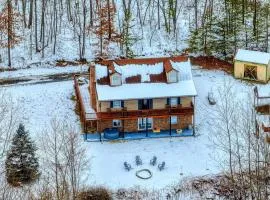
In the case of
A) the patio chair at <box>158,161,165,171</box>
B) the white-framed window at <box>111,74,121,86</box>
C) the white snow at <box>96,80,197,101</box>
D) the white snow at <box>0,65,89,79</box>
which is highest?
the white-framed window at <box>111,74,121,86</box>

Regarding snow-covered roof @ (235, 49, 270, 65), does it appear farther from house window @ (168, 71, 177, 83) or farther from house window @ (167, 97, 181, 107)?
house window @ (167, 97, 181, 107)

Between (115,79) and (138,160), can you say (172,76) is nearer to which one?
(115,79)

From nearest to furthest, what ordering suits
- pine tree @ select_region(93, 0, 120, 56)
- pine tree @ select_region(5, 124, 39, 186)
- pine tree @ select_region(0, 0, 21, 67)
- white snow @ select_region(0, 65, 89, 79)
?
1. pine tree @ select_region(5, 124, 39, 186)
2. white snow @ select_region(0, 65, 89, 79)
3. pine tree @ select_region(0, 0, 21, 67)
4. pine tree @ select_region(93, 0, 120, 56)

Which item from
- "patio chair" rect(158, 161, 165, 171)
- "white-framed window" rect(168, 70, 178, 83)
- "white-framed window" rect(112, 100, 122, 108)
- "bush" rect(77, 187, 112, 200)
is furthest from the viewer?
"white-framed window" rect(168, 70, 178, 83)

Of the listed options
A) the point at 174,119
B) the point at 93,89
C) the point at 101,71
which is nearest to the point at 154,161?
the point at 174,119

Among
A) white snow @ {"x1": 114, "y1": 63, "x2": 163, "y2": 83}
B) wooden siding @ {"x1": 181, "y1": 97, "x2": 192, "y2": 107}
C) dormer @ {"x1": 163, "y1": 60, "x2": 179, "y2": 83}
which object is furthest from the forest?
wooden siding @ {"x1": 181, "y1": 97, "x2": 192, "y2": 107}

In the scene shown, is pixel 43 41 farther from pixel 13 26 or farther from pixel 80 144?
pixel 80 144

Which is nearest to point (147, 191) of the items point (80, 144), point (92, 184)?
point (92, 184)
